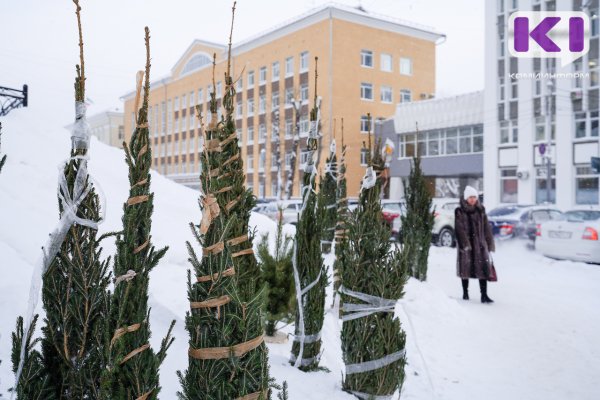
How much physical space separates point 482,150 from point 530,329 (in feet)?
96.0

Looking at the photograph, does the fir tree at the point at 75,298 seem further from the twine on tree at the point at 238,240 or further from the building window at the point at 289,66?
the building window at the point at 289,66

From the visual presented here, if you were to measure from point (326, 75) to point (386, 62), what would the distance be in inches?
275

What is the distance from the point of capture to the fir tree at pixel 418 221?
8.70 m

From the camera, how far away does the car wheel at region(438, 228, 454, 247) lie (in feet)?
53.6

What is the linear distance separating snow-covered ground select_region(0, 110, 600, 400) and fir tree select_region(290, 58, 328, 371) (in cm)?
20

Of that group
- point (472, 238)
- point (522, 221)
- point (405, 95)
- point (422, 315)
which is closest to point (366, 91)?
point (405, 95)

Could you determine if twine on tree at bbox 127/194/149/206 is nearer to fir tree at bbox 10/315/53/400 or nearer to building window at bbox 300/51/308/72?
fir tree at bbox 10/315/53/400

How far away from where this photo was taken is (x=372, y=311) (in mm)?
3646

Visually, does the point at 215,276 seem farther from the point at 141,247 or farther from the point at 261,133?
the point at 261,133

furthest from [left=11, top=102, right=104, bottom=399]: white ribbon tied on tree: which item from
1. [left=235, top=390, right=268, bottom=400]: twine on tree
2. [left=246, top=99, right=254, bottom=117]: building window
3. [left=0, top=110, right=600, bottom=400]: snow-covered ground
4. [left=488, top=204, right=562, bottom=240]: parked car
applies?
[left=246, top=99, right=254, bottom=117]: building window

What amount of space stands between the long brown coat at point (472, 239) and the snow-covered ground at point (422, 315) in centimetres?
57

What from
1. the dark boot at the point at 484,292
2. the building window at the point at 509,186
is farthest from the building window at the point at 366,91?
the dark boot at the point at 484,292

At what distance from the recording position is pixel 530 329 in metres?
6.36

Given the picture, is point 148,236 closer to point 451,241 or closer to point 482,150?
point 451,241
